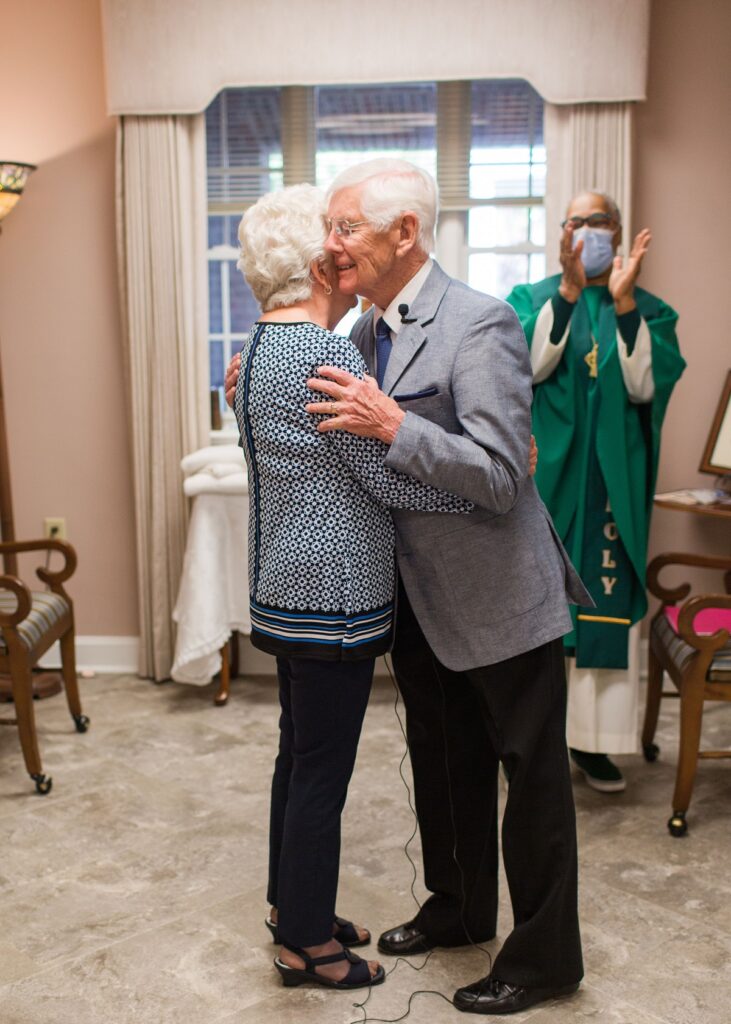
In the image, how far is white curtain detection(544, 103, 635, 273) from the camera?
3.84m

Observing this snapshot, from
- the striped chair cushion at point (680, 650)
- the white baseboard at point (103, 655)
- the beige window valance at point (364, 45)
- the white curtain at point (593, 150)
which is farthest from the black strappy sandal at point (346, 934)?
the beige window valance at point (364, 45)

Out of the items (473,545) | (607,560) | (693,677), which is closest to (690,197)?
(607,560)

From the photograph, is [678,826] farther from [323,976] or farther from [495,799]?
[323,976]

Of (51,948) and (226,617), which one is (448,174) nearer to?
(226,617)

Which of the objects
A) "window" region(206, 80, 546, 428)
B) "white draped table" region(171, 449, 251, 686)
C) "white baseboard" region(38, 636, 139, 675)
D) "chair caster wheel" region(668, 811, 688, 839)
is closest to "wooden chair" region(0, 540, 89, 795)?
"white draped table" region(171, 449, 251, 686)

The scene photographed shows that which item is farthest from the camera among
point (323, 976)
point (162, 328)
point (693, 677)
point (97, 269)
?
point (97, 269)

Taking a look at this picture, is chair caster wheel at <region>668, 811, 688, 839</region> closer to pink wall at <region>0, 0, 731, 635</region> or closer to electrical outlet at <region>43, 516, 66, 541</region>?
pink wall at <region>0, 0, 731, 635</region>

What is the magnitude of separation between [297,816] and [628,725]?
4.44ft

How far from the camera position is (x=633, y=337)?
2854 millimetres

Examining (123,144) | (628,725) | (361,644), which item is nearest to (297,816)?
(361,644)

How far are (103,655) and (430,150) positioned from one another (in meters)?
2.41

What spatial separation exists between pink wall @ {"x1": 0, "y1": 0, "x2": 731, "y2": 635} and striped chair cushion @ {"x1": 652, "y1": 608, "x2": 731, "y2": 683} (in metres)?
0.98

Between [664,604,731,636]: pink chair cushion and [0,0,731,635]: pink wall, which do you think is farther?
[0,0,731,635]: pink wall

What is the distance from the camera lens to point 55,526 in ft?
14.5
